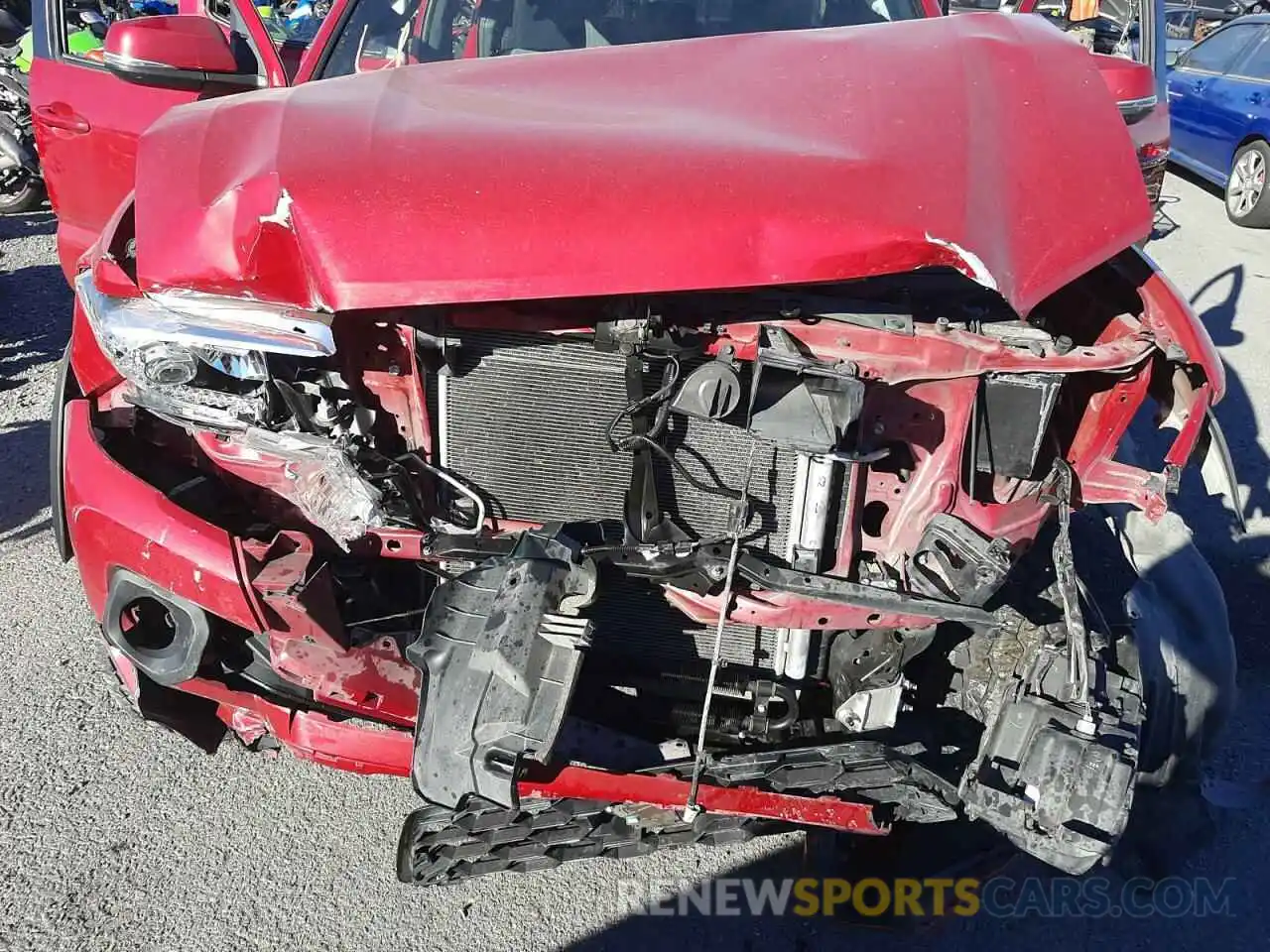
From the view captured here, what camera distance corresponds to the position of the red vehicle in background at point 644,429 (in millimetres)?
1757

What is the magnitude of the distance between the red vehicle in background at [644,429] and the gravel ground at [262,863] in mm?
307

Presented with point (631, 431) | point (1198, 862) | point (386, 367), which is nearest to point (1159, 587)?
point (1198, 862)

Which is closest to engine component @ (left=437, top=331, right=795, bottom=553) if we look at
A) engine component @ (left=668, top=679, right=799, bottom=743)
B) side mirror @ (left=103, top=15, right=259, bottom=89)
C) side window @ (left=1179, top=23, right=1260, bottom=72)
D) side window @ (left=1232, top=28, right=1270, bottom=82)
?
engine component @ (left=668, top=679, right=799, bottom=743)

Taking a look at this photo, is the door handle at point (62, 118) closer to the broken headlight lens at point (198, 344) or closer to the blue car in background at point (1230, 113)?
the broken headlight lens at point (198, 344)

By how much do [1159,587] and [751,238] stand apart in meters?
1.89

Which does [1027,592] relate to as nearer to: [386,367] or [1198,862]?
[1198,862]

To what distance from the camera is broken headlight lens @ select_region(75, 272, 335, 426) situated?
1814 mm

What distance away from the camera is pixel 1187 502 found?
381cm

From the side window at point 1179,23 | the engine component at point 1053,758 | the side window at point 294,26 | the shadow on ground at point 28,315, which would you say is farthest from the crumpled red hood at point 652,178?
the side window at point 1179,23

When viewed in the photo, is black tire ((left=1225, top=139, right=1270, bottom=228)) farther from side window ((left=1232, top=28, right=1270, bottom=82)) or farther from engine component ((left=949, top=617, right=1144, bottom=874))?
engine component ((left=949, top=617, right=1144, bottom=874))

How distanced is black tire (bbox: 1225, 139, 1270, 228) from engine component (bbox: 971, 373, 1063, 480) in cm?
685

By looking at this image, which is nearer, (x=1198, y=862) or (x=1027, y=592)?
(x=1027, y=592)

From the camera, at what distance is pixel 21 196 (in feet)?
22.4

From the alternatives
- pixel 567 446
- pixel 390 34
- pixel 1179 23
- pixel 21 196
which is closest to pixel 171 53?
pixel 390 34
